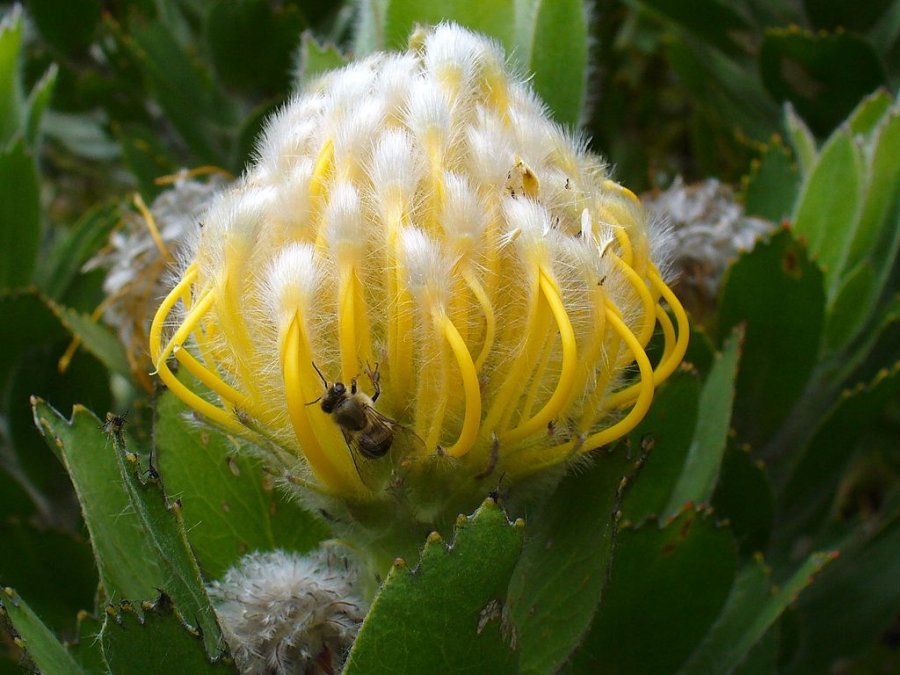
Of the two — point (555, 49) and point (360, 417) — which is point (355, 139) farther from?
point (555, 49)

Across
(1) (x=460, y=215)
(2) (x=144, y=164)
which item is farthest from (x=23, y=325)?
(1) (x=460, y=215)

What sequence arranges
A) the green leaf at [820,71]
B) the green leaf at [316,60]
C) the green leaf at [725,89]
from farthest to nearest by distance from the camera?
the green leaf at [725,89] → the green leaf at [820,71] → the green leaf at [316,60]

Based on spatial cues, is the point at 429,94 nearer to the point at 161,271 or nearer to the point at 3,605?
the point at 3,605

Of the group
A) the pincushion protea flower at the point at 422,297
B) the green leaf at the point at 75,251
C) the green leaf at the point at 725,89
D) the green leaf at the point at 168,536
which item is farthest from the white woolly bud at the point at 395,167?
the green leaf at the point at 725,89

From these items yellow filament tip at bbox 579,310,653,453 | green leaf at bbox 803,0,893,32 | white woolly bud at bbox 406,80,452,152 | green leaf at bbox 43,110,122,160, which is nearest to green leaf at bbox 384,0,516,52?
white woolly bud at bbox 406,80,452,152

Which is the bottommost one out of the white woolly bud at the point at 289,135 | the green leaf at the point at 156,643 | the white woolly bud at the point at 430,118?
the green leaf at the point at 156,643

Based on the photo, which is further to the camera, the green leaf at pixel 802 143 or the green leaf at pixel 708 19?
the green leaf at pixel 708 19

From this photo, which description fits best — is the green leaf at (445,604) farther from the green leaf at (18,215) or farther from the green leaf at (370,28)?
the green leaf at (18,215)
